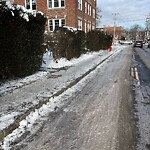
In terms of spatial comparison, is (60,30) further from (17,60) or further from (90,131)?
(90,131)

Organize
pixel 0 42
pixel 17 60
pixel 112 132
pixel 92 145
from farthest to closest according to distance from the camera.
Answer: pixel 17 60, pixel 0 42, pixel 112 132, pixel 92 145

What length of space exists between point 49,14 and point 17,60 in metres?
29.2

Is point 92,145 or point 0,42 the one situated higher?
point 0,42

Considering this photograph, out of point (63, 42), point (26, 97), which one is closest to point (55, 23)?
point (63, 42)

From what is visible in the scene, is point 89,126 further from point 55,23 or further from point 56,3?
point 56,3

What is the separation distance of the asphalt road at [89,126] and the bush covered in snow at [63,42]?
27.3 feet

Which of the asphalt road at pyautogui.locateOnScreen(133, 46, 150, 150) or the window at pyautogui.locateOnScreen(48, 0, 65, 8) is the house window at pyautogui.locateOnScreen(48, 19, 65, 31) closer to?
the window at pyautogui.locateOnScreen(48, 0, 65, 8)

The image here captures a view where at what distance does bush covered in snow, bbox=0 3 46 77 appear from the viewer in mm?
9906

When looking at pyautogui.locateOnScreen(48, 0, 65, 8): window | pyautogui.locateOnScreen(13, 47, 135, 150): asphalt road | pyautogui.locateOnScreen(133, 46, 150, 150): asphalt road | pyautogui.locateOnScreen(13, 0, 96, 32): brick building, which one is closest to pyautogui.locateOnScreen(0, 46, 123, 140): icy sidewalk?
pyautogui.locateOnScreen(13, 47, 135, 150): asphalt road

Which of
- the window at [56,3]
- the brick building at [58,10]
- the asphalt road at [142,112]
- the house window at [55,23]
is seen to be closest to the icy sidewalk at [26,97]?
the asphalt road at [142,112]

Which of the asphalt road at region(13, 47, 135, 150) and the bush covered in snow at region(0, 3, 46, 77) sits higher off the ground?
the bush covered in snow at region(0, 3, 46, 77)

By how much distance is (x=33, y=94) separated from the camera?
8.82 meters

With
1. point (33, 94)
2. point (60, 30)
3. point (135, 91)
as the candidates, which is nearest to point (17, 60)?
point (33, 94)

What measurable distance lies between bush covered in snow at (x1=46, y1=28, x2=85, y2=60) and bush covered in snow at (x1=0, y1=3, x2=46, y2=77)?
385 centimetres
